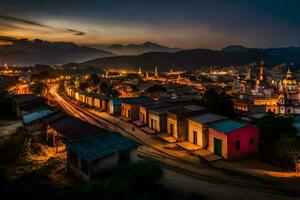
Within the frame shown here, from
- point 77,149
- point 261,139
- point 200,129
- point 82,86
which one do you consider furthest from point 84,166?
point 82,86

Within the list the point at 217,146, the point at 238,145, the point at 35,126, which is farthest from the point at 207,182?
the point at 35,126

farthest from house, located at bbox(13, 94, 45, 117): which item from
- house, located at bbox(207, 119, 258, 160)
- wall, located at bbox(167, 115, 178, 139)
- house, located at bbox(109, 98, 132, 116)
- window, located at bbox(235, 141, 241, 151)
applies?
window, located at bbox(235, 141, 241, 151)

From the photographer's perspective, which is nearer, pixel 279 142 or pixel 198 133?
pixel 279 142

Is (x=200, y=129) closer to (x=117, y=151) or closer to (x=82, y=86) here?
(x=117, y=151)

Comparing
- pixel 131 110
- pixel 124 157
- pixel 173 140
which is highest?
pixel 131 110

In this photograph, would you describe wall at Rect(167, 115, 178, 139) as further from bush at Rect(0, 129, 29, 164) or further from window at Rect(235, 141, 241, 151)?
bush at Rect(0, 129, 29, 164)

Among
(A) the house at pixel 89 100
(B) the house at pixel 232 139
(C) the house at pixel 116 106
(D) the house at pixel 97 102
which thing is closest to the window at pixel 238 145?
(B) the house at pixel 232 139

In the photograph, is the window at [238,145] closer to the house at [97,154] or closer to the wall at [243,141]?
the wall at [243,141]

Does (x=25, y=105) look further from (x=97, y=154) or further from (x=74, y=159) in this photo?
(x=97, y=154)
